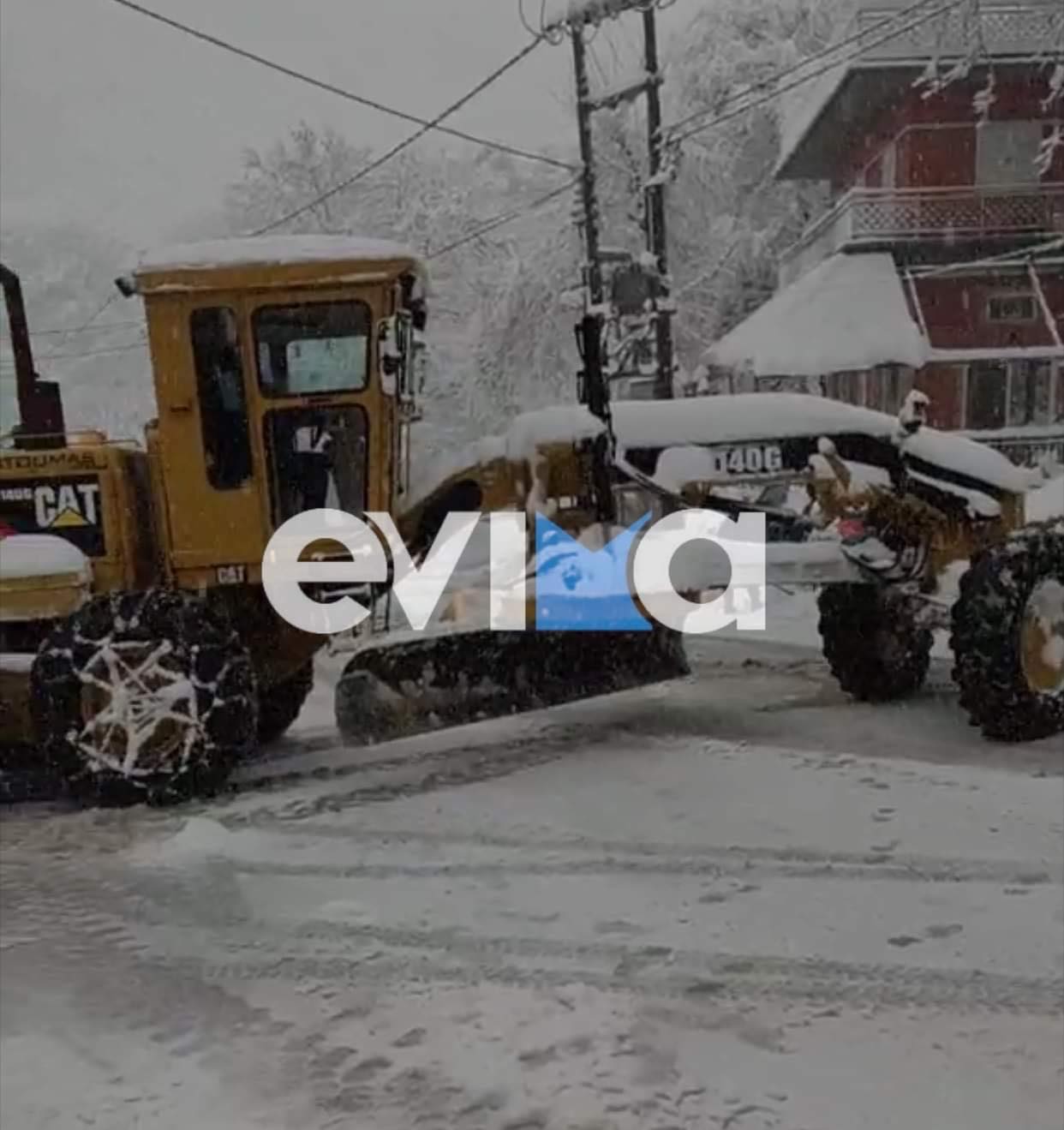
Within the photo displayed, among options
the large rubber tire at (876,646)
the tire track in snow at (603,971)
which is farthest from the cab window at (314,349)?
the large rubber tire at (876,646)

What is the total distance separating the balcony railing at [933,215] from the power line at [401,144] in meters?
8.01

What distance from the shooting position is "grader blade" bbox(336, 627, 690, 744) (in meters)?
3.72

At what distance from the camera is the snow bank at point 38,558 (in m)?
3.49

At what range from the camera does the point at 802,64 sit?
37.0ft

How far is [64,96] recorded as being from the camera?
13.8 feet

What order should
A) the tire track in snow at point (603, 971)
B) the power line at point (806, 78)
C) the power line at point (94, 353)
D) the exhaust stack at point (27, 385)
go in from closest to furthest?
the tire track in snow at point (603, 971), the power line at point (94, 353), the exhaust stack at point (27, 385), the power line at point (806, 78)

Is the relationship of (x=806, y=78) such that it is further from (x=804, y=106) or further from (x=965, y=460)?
(x=965, y=460)

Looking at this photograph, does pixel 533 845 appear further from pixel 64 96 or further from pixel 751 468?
pixel 64 96

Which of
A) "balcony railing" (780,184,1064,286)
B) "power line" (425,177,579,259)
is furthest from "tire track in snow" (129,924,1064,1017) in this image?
"balcony railing" (780,184,1064,286)

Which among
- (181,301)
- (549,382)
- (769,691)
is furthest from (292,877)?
(549,382)

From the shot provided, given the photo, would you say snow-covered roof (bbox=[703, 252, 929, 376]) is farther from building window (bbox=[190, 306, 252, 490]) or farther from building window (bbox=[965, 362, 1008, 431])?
building window (bbox=[190, 306, 252, 490])

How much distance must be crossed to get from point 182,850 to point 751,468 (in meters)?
1.99

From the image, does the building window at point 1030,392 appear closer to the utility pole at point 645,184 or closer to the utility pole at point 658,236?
the utility pole at point 645,184

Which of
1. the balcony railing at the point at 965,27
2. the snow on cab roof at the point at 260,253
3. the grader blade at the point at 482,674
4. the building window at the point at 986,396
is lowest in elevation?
the grader blade at the point at 482,674
